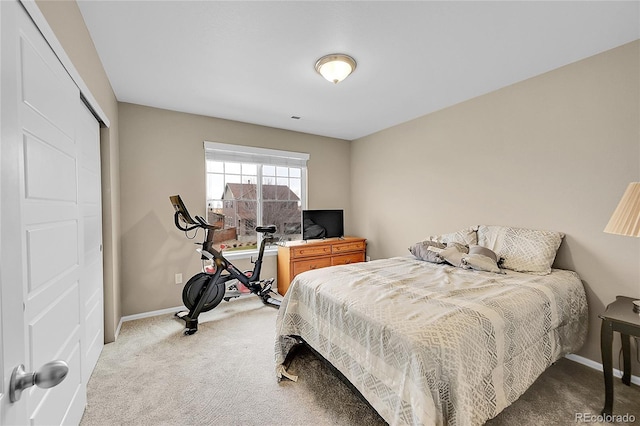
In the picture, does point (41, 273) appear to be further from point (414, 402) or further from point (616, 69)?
point (616, 69)

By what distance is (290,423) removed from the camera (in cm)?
167

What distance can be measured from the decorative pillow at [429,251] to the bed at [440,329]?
184 millimetres

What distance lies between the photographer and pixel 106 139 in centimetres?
256

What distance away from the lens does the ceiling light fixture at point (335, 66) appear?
87.1 inches

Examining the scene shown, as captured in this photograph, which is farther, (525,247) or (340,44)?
(525,247)

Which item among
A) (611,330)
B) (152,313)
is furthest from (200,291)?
(611,330)

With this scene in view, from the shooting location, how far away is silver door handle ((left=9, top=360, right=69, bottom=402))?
0.57m

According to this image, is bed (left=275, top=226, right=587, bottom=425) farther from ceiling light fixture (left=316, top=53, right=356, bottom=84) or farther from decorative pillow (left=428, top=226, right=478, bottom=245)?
ceiling light fixture (left=316, top=53, right=356, bottom=84)

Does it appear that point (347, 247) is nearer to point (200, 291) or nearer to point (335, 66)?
point (200, 291)

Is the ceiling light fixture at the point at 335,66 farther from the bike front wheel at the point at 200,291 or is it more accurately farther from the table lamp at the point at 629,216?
the bike front wheel at the point at 200,291

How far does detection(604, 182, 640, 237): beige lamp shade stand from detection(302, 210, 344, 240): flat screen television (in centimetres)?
319

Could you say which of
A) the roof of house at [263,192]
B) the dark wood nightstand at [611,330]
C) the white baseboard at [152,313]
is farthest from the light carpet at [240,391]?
the roof of house at [263,192]

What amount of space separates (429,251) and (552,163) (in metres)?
1.37

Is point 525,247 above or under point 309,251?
above
